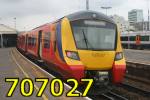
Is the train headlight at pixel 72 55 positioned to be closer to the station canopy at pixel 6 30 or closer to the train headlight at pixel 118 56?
the train headlight at pixel 118 56

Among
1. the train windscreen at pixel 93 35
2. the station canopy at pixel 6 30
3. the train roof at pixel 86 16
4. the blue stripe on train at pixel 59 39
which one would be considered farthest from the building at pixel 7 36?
the train windscreen at pixel 93 35

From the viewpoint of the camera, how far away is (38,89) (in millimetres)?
13398

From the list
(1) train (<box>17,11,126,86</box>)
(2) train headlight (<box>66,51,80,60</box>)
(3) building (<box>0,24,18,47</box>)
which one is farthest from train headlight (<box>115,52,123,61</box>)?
(3) building (<box>0,24,18,47</box>)

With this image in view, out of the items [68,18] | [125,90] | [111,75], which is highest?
[68,18]

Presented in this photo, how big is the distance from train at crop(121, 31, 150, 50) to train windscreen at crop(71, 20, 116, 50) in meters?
36.0

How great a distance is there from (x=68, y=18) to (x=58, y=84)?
2907 mm

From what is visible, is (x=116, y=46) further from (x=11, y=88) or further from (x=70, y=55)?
(x=11, y=88)

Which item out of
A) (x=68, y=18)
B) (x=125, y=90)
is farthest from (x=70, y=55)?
(x=125, y=90)

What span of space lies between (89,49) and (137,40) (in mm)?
38726

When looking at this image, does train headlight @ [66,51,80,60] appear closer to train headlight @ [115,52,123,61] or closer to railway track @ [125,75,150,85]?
train headlight @ [115,52,123,61]

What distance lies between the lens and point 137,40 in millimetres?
52531

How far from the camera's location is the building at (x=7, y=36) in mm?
93287

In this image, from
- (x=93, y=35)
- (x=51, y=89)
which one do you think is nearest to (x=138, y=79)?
(x=93, y=35)

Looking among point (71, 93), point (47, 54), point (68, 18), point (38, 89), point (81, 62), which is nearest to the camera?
point (71, 93)
